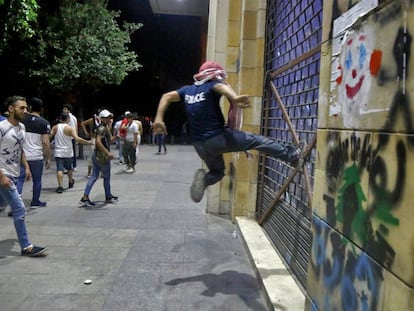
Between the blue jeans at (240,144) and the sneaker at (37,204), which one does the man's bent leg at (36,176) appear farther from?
the blue jeans at (240,144)

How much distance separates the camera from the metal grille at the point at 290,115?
4.06m

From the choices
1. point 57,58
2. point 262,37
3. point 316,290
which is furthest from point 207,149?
point 57,58

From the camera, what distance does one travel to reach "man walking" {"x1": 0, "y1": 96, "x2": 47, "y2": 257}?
15.7ft

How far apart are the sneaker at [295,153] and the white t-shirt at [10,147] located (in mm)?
3433

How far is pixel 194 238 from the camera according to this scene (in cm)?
572

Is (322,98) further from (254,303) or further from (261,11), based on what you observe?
(261,11)

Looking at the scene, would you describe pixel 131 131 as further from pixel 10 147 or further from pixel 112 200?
pixel 10 147

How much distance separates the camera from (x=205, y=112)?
4.09 meters

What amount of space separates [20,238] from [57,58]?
1033 centimetres

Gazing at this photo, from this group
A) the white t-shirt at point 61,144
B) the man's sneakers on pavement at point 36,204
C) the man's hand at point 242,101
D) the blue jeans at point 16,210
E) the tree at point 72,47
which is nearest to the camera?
the man's hand at point 242,101

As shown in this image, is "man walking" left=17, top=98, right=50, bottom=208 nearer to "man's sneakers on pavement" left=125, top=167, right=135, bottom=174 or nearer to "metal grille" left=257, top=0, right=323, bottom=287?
"metal grille" left=257, top=0, right=323, bottom=287

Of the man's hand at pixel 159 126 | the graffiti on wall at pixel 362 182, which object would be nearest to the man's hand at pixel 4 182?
the man's hand at pixel 159 126

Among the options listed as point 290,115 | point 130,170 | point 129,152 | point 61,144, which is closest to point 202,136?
point 290,115

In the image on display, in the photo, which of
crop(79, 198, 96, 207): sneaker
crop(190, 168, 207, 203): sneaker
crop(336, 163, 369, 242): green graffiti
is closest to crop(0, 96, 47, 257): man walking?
crop(190, 168, 207, 203): sneaker
